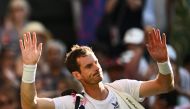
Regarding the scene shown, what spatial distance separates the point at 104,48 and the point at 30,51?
16.4 ft

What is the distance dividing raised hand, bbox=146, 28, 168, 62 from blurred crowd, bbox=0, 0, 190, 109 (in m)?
2.21

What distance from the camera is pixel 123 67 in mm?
12102

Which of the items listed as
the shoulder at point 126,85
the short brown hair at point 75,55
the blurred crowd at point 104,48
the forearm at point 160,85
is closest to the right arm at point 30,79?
the short brown hair at point 75,55

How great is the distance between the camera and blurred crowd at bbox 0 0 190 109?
11819 mm

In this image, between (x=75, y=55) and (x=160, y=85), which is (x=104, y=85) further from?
(x=160, y=85)

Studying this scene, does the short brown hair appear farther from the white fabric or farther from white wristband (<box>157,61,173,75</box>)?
white wristband (<box>157,61,173,75</box>)

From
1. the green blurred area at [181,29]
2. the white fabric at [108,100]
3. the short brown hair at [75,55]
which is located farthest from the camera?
the green blurred area at [181,29]

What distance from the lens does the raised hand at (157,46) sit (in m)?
8.70

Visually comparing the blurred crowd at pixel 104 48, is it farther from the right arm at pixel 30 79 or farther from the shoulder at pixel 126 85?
the right arm at pixel 30 79

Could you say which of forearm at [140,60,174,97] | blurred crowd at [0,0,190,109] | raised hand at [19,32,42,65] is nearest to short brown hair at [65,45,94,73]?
raised hand at [19,32,42,65]

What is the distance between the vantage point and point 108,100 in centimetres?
875

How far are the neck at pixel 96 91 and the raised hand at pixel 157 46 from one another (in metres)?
0.62

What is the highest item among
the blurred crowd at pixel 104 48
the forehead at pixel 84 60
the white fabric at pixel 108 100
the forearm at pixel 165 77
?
the forehead at pixel 84 60

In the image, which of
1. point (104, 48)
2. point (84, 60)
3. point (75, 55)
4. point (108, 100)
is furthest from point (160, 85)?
point (104, 48)
